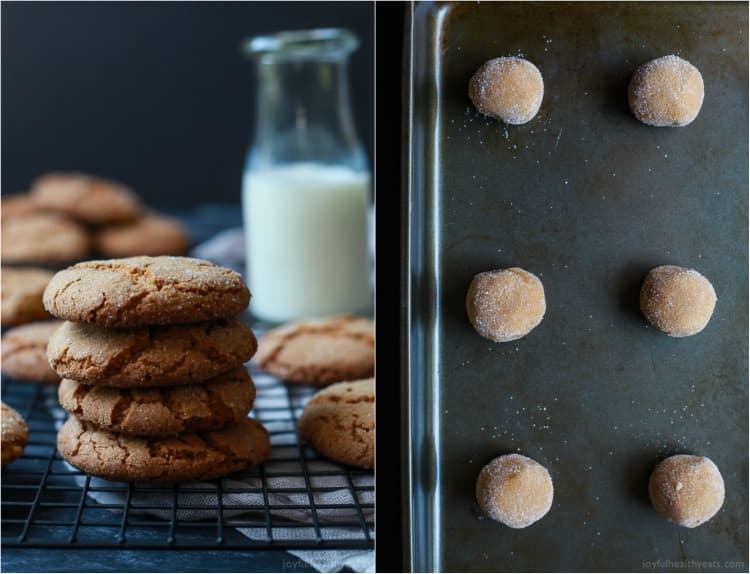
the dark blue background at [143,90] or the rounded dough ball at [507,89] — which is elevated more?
the rounded dough ball at [507,89]

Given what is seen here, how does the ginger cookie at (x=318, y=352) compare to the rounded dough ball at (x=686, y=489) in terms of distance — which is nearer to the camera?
the rounded dough ball at (x=686, y=489)

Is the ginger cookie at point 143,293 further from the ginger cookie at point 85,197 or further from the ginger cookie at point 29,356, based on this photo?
the ginger cookie at point 85,197

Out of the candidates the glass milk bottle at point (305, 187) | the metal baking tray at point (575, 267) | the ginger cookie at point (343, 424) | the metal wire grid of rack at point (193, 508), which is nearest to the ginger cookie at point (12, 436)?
the metal wire grid of rack at point (193, 508)

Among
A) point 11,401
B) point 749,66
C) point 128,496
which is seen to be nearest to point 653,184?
point 749,66

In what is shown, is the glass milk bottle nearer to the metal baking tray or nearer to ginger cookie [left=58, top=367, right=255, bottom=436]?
ginger cookie [left=58, top=367, right=255, bottom=436]

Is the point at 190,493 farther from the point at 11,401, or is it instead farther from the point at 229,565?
the point at 11,401
